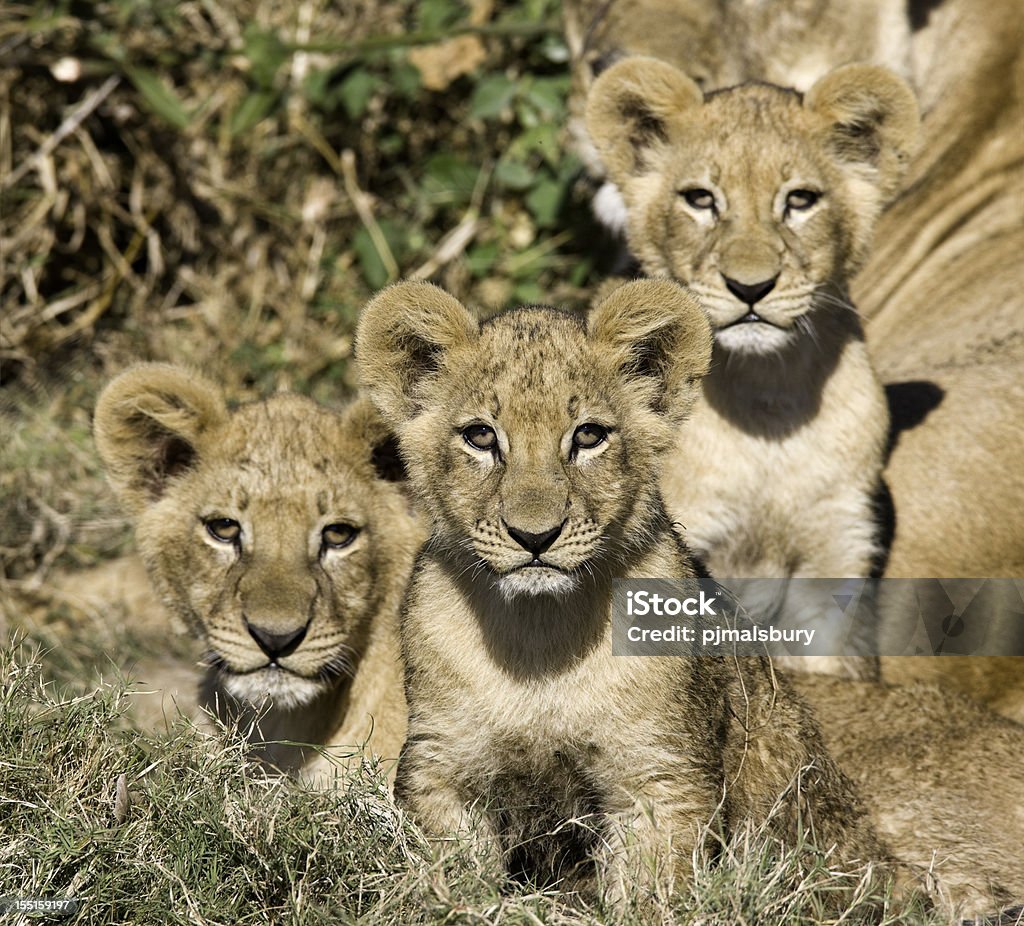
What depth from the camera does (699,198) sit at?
5043 mm

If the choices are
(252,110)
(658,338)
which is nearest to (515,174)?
(252,110)

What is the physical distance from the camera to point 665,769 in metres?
3.78

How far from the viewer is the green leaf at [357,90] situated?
8.31 meters

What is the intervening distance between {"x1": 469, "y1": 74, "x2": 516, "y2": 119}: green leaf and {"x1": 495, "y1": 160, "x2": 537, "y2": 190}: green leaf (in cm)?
26

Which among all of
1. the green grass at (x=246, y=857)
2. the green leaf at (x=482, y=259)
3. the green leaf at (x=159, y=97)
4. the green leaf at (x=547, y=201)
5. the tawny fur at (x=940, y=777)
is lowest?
the green leaf at (x=482, y=259)

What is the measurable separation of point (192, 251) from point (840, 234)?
14.7 feet

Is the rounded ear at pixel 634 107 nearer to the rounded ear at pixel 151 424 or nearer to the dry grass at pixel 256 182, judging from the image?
the rounded ear at pixel 151 424

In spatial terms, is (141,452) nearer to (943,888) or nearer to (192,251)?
(943,888)

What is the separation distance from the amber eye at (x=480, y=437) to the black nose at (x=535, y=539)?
29 centimetres

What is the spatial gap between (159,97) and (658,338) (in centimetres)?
464

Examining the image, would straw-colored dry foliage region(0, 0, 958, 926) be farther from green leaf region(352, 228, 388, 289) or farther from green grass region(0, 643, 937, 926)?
green grass region(0, 643, 937, 926)

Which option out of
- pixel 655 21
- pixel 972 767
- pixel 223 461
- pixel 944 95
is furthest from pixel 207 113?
pixel 972 767

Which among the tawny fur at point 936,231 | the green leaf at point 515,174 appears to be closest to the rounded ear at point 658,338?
the tawny fur at point 936,231

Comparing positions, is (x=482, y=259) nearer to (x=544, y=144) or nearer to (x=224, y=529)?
(x=544, y=144)
